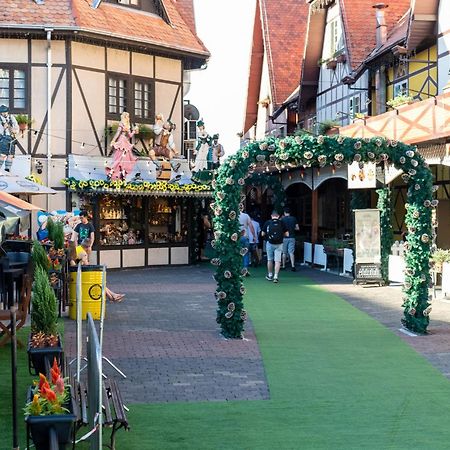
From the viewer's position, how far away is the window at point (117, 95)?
24.0 meters

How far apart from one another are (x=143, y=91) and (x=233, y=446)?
19212 millimetres

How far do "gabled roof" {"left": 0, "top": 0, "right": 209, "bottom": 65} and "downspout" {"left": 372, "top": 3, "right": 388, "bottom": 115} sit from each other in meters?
5.36

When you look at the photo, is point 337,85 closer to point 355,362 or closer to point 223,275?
point 223,275

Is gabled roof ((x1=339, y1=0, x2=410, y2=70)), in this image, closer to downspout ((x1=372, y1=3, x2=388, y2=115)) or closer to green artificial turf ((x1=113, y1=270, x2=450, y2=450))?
downspout ((x1=372, y1=3, x2=388, y2=115))

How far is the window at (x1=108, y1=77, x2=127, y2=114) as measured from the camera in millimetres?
24000

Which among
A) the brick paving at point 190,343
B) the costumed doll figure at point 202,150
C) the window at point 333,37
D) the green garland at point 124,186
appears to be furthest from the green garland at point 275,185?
the brick paving at point 190,343

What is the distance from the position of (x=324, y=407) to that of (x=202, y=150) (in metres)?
18.8

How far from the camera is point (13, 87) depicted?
74.8ft

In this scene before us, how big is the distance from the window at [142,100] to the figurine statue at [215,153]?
249 cm

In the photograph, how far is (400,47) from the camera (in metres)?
21.6

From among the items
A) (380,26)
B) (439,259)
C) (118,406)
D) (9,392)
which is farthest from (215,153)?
(118,406)

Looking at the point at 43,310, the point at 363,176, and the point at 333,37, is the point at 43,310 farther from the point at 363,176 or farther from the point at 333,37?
the point at 333,37

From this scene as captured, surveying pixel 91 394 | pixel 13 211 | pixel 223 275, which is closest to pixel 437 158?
pixel 223 275

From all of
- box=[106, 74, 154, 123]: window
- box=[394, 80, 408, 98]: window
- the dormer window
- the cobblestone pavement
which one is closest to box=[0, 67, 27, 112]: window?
box=[106, 74, 154, 123]: window
